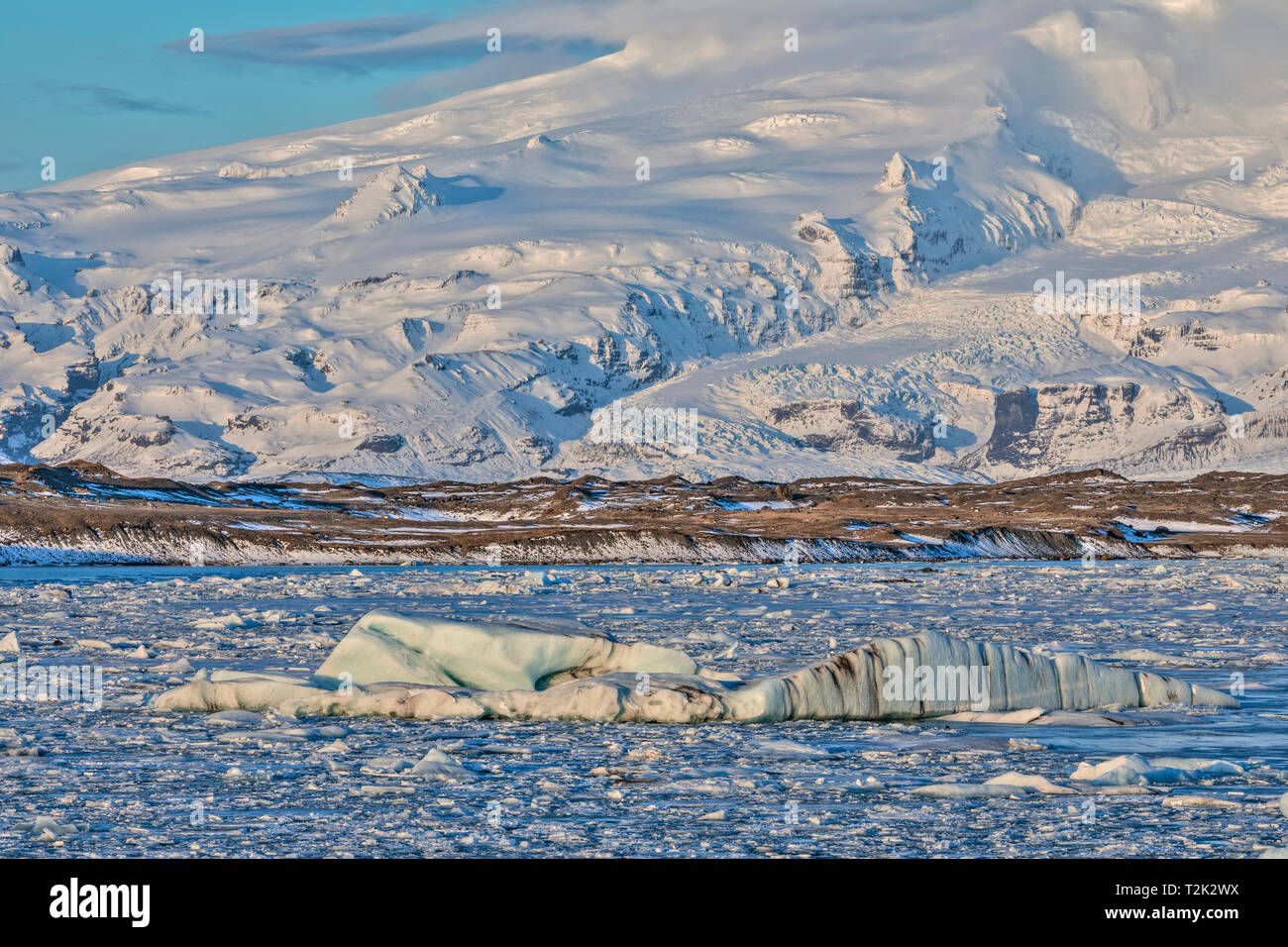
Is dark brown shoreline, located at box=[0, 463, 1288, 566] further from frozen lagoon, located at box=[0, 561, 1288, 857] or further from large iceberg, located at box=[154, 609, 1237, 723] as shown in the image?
large iceberg, located at box=[154, 609, 1237, 723]

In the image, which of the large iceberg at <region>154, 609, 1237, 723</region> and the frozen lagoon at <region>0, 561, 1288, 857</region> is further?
the large iceberg at <region>154, 609, 1237, 723</region>

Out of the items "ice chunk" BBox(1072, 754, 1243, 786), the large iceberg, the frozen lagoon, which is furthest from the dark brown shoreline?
"ice chunk" BBox(1072, 754, 1243, 786)

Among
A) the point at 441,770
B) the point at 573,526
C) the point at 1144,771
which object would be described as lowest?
the point at 573,526

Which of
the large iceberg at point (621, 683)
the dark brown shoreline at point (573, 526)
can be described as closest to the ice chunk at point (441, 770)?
the large iceberg at point (621, 683)

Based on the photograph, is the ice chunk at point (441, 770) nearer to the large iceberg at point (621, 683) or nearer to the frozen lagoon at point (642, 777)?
the frozen lagoon at point (642, 777)

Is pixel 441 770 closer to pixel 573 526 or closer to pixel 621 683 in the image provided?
pixel 621 683

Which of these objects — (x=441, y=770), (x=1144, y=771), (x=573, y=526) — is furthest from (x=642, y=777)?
(x=573, y=526)

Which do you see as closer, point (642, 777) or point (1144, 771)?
point (1144, 771)
